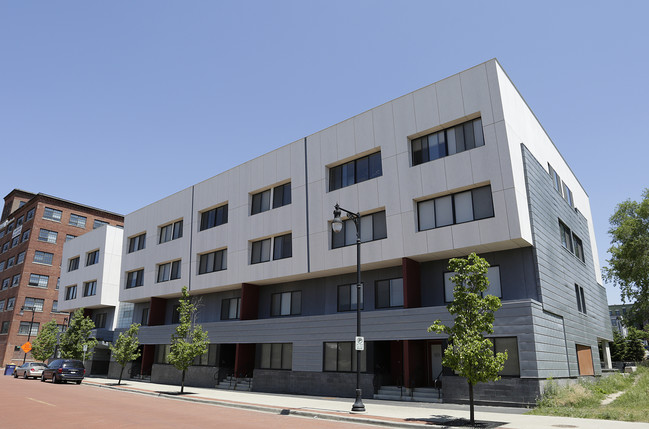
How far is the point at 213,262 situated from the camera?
1453 inches

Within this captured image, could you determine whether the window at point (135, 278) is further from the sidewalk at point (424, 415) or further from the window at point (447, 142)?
the window at point (447, 142)

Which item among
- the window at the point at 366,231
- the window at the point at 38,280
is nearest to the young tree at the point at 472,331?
the window at the point at 366,231

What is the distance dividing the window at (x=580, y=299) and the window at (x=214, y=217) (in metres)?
26.1

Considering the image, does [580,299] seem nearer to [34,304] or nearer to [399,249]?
[399,249]

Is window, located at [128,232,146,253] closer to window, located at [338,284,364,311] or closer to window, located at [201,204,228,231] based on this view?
window, located at [201,204,228,231]

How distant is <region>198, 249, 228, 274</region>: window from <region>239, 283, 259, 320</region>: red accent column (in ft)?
9.60

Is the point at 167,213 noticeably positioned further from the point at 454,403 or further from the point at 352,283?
the point at 454,403

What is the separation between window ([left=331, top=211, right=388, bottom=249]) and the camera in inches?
1050

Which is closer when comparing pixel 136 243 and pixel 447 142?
pixel 447 142

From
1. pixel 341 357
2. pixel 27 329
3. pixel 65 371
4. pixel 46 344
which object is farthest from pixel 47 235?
pixel 341 357

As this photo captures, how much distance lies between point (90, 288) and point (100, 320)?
13.2ft

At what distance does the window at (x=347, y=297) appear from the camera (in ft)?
93.1

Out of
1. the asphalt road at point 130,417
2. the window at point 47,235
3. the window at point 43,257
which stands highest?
the window at point 47,235

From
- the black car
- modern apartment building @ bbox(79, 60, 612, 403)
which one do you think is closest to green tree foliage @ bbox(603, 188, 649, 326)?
modern apartment building @ bbox(79, 60, 612, 403)
